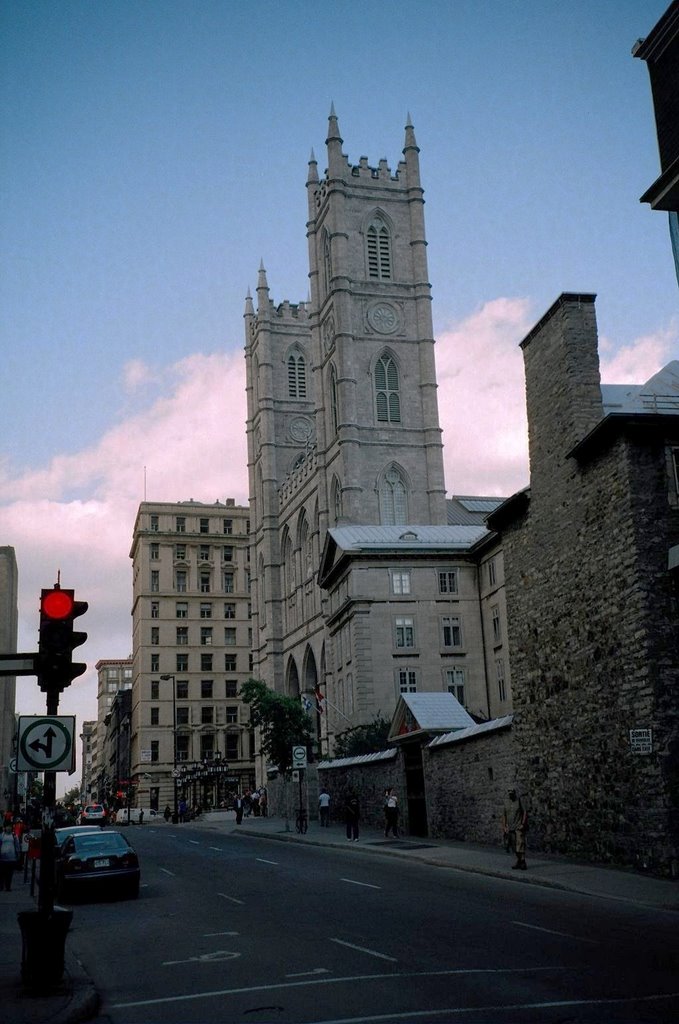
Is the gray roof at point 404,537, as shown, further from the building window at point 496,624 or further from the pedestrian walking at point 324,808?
the pedestrian walking at point 324,808

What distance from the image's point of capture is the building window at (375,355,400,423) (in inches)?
3108

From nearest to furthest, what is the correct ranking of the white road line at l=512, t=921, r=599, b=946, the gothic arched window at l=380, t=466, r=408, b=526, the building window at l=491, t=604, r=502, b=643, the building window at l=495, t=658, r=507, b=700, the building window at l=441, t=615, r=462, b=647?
the white road line at l=512, t=921, r=599, b=946 < the building window at l=491, t=604, r=502, b=643 < the building window at l=495, t=658, r=507, b=700 < the building window at l=441, t=615, r=462, b=647 < the gothic arched window at l=380, t=466, r=408, b=526

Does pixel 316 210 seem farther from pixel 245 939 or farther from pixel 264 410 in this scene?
pixel 245 939

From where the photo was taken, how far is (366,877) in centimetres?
2136

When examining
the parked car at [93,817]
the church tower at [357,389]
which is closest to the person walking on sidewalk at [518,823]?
the parked car at [93,817]

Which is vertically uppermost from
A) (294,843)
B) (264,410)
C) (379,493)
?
(264,410)

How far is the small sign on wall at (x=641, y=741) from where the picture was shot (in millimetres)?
19953

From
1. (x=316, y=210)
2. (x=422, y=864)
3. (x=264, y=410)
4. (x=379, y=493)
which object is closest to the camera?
(x=422, y=864)

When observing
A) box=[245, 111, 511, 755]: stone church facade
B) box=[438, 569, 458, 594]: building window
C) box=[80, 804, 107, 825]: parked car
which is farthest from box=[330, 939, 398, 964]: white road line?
box=[80, 804, 107, 825]: parked car

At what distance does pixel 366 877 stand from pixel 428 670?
102 ft

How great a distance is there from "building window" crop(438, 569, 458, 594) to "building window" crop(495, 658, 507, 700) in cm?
415

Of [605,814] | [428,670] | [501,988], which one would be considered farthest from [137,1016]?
[428,670]

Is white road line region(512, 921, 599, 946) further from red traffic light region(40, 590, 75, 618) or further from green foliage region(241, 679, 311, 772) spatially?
green foliage region(241, 679, 311, 772)

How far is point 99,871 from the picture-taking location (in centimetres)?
1995
